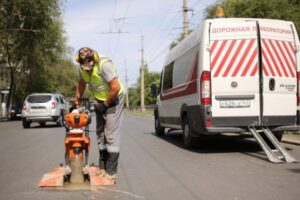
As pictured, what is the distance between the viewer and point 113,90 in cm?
721

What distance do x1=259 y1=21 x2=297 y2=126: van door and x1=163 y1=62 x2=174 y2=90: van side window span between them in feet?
13.4

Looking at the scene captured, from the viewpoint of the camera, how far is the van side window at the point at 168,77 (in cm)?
1506

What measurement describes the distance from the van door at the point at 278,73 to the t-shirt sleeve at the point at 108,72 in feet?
16.2

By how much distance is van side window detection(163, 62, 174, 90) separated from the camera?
593 inches

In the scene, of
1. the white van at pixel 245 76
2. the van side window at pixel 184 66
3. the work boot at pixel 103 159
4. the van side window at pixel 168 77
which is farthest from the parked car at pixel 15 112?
the work boot at pixel 103 159

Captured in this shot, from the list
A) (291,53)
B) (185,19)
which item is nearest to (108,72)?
(291,53)

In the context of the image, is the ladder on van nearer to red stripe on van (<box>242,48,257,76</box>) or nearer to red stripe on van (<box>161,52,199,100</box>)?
red stripe on van (<box>242,48,257,76</box>)

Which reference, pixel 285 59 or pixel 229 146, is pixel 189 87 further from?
pixel 285 59

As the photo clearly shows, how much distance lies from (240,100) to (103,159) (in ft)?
14.4

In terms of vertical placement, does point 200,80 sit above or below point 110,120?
above

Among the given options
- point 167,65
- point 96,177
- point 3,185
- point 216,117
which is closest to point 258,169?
point 216,117

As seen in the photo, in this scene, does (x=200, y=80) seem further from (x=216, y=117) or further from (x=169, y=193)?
(x=169, y=193)

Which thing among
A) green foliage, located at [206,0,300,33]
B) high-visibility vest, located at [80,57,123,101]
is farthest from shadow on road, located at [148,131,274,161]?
green foliage, located at [206,0,300,33]

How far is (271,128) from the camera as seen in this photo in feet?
37.4
